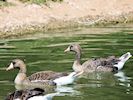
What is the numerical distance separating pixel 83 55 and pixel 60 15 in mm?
10730

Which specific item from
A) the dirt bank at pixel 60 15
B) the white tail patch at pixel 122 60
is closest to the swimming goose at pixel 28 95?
the white tail patch at pixel 122 60

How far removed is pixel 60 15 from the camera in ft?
113

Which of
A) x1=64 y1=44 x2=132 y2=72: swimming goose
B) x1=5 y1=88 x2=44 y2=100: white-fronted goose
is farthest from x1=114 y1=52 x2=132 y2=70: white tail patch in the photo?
x1=5 y1=88 x2=44 y2=100: white-fronted goose

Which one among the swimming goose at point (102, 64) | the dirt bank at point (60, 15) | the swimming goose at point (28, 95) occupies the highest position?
the dirt bank at point (60, 15)

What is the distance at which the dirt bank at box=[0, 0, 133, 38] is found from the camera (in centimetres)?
3150

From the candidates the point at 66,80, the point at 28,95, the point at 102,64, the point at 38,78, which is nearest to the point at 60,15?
the point at 102,64

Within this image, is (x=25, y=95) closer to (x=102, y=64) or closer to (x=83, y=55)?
(x=102, y=64)

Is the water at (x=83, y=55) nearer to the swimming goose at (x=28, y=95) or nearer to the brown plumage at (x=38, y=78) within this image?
the brown plumage at (x=38, y=78)

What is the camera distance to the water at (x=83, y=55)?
17500 millimetres

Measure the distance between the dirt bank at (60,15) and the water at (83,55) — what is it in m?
1.38

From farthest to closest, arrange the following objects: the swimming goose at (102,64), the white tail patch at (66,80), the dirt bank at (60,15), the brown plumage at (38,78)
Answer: the dirt bank at (60,15)
the swimming goose at (102,64)
the brown plumage at (38,78)
the white tail patch at (66,80)

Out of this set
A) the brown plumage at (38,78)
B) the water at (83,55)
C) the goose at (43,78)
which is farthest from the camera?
the brown plumage at (38,78)

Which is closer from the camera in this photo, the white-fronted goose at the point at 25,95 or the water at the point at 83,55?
the white-fronted goose at the point at 25,95

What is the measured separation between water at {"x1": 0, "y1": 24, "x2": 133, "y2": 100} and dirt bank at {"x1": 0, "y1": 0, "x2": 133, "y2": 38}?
1.38m
